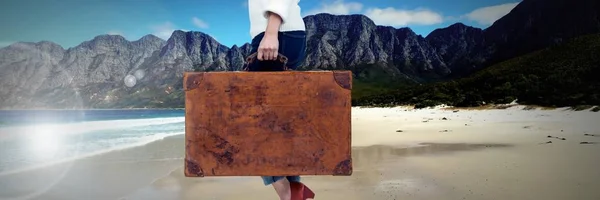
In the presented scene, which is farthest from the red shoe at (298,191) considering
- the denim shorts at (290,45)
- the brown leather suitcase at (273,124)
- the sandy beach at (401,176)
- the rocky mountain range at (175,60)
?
the rocky mountain range at (175,60)

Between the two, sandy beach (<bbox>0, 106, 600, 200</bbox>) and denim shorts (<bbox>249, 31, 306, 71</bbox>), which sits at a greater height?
denim shorts (<bbox>249, 31, 306, 71</bbox>)

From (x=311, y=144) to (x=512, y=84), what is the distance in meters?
22.9

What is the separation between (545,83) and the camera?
19.9 m

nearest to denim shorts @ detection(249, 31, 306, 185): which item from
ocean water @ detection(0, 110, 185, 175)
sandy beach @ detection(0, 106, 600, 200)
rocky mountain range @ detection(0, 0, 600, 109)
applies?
sandy beach @ detection(0, 106, 600, 200)

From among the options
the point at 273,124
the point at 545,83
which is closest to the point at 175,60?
the point at 545,83

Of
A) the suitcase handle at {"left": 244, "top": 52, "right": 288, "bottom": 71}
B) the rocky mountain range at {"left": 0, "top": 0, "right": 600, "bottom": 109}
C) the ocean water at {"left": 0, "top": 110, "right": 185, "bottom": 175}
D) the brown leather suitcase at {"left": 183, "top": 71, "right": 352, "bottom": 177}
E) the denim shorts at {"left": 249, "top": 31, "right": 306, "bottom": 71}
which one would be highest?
the rocky mountain range at {"left": 0, "top": 0, "right": 600, "bottom": 109}

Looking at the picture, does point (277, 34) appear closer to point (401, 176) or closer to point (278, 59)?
point (278, 59)

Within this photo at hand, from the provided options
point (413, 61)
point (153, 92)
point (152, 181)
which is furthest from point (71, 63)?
point (152, 181)

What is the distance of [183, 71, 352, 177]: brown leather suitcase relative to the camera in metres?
2.12

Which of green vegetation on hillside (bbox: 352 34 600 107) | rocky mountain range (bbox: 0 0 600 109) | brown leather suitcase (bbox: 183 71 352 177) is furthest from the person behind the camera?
rocky mountain range (bbox: 0 0 600 109)

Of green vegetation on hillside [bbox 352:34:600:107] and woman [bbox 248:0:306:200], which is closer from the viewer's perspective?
woman [bbox 248:0:306:200]

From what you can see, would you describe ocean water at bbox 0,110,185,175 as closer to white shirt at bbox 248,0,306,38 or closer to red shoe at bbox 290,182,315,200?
red shoe at bbox 290,182,315,200

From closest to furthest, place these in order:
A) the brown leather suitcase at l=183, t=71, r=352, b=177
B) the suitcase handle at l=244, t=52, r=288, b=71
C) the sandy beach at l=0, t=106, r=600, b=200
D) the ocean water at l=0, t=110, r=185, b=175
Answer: the brown leather suitcase at l=183, t=71, r=352, b=177 → the suitcase handle at l=244, t=52, r=288, b=71 → the sandy beach at l=0, t=106, r=600, b=200 → the ocean water at l=0, t=110, r=185, b=175

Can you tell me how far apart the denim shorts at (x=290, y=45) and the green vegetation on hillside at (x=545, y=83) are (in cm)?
1509
